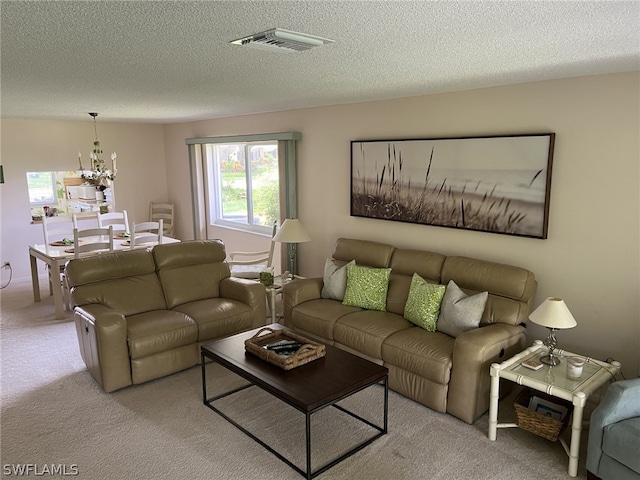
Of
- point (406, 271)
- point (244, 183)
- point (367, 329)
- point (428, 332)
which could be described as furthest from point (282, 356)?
point (244, 183)

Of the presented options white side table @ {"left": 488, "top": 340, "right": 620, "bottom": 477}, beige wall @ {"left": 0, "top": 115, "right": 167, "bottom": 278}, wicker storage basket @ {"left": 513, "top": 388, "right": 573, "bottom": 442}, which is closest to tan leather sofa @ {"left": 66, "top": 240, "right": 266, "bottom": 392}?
white side table @ {"left": 488, "top": 340, "right": 620, "bottom": 477}

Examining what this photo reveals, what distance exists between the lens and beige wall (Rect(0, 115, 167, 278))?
651 centimetres

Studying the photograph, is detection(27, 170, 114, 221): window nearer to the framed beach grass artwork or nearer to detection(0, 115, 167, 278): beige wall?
detection(0, 115, 167, 278): beige wall

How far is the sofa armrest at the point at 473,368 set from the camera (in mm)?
3064

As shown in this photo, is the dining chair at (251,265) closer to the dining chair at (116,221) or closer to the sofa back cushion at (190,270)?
the sofa back cushion at (190,270)

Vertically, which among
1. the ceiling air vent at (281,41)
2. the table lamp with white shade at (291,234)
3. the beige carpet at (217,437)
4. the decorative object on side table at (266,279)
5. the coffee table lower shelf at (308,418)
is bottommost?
the beige carpet at (217,437)

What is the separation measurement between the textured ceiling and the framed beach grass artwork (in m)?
0.50

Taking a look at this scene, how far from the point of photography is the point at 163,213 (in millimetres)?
7922

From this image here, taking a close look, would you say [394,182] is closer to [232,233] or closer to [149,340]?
[149,340]

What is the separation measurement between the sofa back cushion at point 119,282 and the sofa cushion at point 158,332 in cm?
17

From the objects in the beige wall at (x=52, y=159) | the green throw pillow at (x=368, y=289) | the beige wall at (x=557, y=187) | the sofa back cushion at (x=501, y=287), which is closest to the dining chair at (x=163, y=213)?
the beige wall at (x=52, y=159)

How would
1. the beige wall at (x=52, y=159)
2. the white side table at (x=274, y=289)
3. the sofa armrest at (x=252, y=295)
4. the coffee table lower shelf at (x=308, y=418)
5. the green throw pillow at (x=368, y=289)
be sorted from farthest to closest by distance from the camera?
→ the beige wall at (x=52, y=159) → the white side table at (x=274, y=289) → the sofa armrest at (x=252, y=295) → the green throw pillow at (x=368, y=289) → the coffee table lower shelf at (x=308, y=418)

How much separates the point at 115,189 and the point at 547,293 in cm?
645

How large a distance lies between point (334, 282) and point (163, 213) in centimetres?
456
